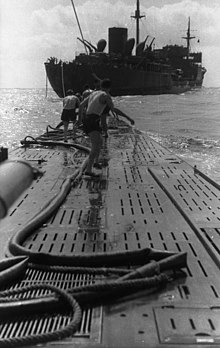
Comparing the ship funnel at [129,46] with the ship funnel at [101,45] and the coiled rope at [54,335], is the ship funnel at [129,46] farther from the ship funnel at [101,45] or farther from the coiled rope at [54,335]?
the coiled rope at [54,335]

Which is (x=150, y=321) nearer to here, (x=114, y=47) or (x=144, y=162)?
(x=144, y=162)

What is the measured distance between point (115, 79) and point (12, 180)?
59.6m

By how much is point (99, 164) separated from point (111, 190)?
2.14 meters

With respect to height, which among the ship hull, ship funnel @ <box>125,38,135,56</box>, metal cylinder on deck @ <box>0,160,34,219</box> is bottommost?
the ship hull

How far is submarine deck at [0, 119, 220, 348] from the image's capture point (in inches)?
113

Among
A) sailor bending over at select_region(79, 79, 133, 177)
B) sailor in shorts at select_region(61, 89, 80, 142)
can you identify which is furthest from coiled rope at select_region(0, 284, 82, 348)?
sailor in shorts at select_region(61, 89, 80, 142)

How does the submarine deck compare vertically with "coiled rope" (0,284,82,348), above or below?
below

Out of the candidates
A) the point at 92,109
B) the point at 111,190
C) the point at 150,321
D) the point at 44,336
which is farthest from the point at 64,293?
the point at 92,109

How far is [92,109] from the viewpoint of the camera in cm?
767

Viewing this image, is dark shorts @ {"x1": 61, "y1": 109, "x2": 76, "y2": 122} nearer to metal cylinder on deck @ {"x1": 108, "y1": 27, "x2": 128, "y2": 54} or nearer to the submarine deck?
the submarine deck

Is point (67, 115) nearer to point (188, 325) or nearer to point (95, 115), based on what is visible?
point (95, 115)

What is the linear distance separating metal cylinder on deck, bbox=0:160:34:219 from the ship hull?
46.9 m

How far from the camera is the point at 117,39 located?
6341cm

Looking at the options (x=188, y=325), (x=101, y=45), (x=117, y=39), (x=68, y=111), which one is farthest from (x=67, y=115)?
(x=117, y=39)
